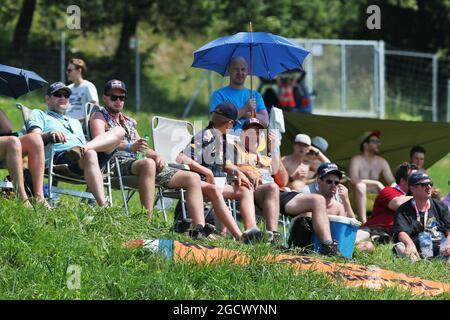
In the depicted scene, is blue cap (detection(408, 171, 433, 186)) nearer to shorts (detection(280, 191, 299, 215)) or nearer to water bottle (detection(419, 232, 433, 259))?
water bottle (detection(419, 232, 433, 259))

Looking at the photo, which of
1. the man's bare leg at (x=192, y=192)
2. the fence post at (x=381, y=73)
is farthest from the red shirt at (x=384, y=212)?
the fence post at (x=381, y=73)

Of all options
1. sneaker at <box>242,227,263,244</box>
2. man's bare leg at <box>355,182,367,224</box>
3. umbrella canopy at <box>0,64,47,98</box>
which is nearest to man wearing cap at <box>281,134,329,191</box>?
man's bare leg at <box>355,182,367,224</box>

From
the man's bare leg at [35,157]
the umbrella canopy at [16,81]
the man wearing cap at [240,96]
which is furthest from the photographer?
the man wearing cap at [240,96]

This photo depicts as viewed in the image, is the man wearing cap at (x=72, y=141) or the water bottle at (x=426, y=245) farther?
the water bottle at (x=426, y=245)

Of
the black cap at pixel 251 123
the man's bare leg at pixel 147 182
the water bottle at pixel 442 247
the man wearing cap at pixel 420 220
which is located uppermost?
the black cap at pixel 251 123

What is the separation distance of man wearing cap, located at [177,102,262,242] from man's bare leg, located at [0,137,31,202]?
1.70 metres

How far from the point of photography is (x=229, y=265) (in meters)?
8.81

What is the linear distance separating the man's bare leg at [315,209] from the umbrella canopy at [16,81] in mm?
2590

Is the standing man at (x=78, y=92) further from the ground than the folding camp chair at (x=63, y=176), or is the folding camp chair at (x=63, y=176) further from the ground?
the standing man at (x=78, y=92)

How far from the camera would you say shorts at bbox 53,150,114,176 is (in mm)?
10391

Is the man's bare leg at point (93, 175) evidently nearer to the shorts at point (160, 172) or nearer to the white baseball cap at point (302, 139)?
the shorts at point (160, 172)

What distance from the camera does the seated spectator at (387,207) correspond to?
501 inches
